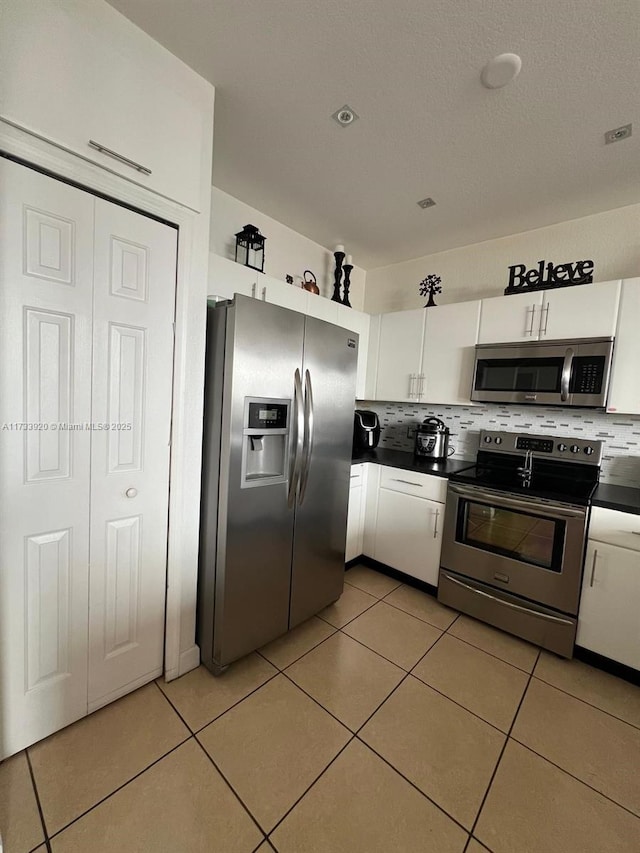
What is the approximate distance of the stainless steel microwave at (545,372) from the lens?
2.05 m

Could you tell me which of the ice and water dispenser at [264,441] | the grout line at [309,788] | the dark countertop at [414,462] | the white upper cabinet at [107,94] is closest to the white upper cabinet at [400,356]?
the dark countertop at [414,462]

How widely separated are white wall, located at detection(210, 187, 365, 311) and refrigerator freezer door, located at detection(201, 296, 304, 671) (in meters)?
1.08

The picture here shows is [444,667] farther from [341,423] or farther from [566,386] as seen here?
[566,386]

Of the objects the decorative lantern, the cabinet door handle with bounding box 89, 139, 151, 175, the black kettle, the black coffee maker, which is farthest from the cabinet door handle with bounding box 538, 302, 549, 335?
the cabinet door handle with bounding box 89, 139, 151, 175

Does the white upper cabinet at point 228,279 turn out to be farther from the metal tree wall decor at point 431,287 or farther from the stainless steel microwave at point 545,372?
the stainless steel microwave at point 545,372

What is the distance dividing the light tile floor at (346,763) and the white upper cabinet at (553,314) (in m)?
1.93

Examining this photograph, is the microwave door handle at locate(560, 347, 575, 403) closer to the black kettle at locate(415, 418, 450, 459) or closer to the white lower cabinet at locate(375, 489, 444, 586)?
the black kettle at locate(415, 418, 450, 459)

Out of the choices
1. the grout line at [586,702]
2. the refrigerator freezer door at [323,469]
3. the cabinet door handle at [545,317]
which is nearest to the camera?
the grout line at [586,702]

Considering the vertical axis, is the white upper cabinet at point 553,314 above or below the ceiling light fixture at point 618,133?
below

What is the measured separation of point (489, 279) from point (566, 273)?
1.78 feet

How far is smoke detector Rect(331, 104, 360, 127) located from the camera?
1590mm

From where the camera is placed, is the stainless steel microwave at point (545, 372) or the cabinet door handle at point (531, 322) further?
the cabinet door handle at point (531, 322)

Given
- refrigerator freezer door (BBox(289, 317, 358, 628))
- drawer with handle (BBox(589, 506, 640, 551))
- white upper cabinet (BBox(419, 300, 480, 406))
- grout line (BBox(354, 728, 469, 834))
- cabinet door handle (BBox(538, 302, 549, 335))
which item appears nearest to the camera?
grout line (BBox(354, 728, 469, 834))

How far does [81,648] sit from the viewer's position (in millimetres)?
1370
